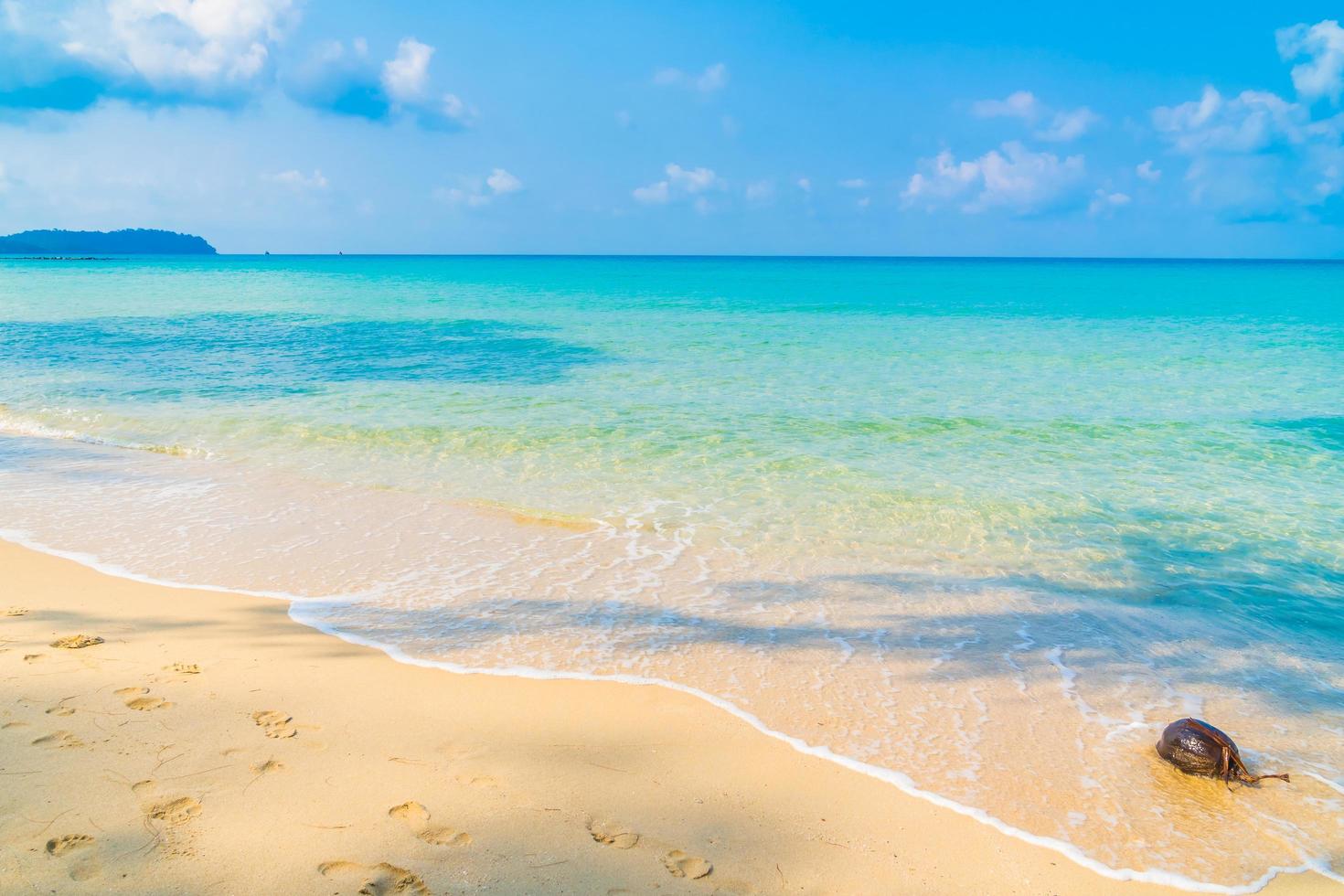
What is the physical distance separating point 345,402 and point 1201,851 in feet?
47.7

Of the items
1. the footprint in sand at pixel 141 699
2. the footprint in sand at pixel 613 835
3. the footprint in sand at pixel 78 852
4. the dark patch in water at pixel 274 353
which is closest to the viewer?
the footprint in sand at pixel 78 852

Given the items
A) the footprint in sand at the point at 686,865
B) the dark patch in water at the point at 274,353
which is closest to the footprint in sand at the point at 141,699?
the footprint in sand at the point at 686,865

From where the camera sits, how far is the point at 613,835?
3.55 m

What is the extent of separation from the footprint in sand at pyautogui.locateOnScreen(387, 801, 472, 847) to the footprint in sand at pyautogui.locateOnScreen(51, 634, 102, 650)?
299cm

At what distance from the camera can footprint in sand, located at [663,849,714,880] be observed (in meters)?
3.34

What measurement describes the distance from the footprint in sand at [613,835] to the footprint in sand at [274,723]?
5.94 feet

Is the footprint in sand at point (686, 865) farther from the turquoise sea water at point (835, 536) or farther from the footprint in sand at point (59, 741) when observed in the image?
the footprint in sand at point (59, 741)

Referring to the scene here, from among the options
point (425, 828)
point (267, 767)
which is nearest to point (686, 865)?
point (425, 828)

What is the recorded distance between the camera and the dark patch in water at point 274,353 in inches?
686

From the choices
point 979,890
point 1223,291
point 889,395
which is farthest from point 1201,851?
point 1223,291

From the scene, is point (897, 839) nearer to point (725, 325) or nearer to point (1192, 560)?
point (1192, 560)

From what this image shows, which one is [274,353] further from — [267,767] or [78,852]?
[78,852]

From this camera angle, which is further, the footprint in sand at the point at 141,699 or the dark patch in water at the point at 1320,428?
the dark patch in water at the point at 1320,428

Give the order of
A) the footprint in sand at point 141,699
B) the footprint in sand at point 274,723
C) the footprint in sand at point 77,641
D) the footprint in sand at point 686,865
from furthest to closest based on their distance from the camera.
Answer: the footprint in sand at point 77,641
the footprint in sand at point 141,699
the footprint in sand at point 274,723
the footprint in sand at point 686,865
